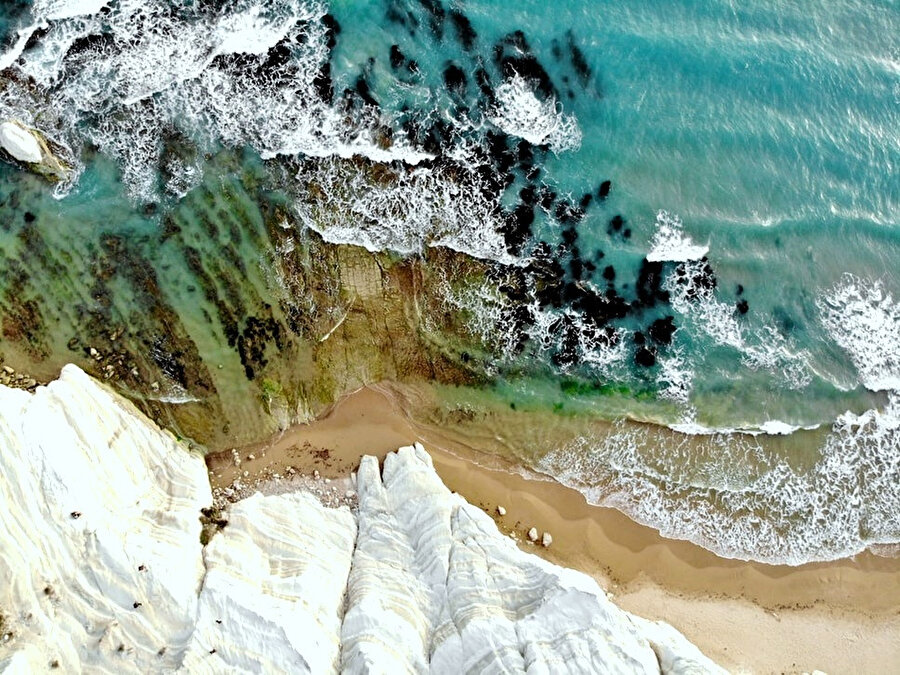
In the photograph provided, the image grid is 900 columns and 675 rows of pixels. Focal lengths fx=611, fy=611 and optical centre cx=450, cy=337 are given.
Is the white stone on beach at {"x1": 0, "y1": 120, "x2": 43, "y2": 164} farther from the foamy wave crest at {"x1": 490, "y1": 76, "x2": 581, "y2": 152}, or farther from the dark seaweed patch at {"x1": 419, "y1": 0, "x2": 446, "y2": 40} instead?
the foamy wave crest at {"x1": 490, "y1": 76, "x2": 581, "y2": 152}

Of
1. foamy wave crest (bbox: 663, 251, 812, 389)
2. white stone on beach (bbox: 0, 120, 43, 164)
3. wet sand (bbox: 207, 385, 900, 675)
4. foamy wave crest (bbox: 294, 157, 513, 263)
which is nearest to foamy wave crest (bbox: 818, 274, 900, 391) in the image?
foamy wave crest (bbox: 663, 251, 812, 389)

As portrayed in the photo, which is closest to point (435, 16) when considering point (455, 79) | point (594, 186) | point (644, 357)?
point (455, 79)

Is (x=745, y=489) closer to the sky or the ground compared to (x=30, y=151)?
closer to the ground

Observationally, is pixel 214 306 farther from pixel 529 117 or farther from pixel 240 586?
pixel 529 117

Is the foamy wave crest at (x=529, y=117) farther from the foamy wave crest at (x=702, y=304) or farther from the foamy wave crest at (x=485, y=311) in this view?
the foamy wave crest at (x=702, y=304)

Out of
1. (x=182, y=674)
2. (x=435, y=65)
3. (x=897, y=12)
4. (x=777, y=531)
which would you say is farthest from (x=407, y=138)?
(x=897, y=12)
